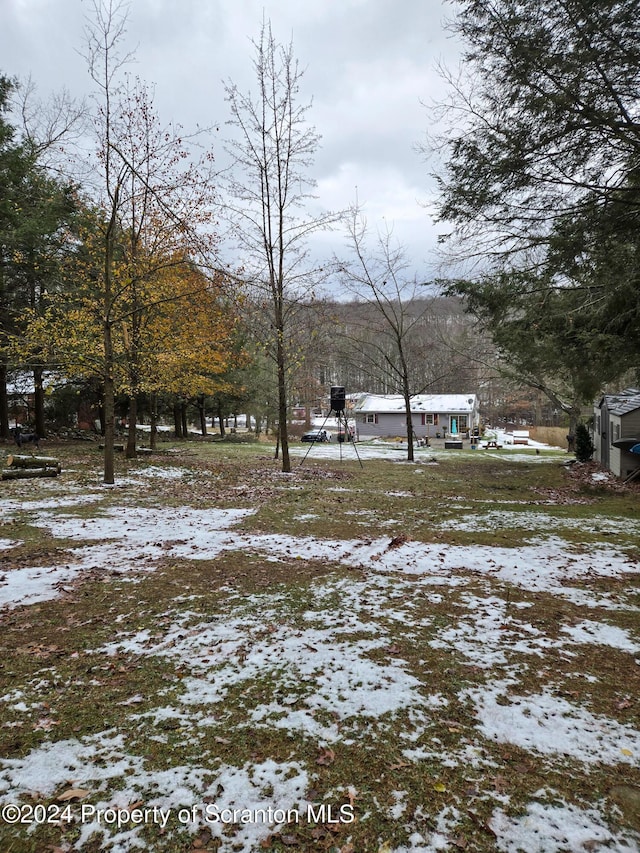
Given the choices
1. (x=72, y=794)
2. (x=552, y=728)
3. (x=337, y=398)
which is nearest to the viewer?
(x=72, y=794)

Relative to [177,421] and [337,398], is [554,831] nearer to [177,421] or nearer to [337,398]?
[337,398]

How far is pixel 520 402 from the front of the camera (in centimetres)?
5406

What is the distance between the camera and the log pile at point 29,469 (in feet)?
32.5

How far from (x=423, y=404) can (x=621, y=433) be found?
26383 mm

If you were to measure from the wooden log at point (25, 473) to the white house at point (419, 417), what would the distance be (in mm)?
31667

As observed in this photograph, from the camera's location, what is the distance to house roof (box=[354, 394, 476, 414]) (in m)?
39.6

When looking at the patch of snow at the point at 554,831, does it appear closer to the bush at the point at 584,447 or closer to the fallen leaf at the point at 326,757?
the fallen leaf at the point at 326,757

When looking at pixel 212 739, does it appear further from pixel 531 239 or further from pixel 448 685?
pixel 531 239

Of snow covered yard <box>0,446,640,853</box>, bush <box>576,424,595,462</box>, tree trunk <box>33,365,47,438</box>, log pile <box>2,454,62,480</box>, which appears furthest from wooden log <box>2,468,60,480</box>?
bush <box>576,424,595,462</box>

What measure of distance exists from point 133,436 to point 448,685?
41.2 ft

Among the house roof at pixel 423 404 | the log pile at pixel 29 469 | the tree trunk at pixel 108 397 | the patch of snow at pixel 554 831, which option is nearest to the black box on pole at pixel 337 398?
the tree trunk at pixel 108 397

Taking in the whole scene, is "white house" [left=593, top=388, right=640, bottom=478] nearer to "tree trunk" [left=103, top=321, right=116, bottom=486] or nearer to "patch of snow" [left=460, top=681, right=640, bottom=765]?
"patch of snow" [left=460, top=681, right=640, bottom=765]

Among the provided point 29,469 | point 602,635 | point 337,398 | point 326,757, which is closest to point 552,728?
point 326,757

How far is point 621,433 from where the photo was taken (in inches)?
556
